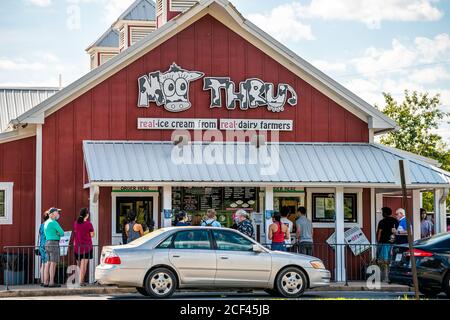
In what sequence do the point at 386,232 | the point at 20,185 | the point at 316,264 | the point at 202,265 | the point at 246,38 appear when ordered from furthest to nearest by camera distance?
1. the point at 246,38
2. the point at 20,185
3. the point at 386,232
4. the point at 316,264
5. the point at 202,265

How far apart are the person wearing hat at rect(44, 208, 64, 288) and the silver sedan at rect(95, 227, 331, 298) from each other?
129 inches

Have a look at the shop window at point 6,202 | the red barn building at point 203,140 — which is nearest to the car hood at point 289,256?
the red barn building at point 203,140

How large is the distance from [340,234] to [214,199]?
3.61m

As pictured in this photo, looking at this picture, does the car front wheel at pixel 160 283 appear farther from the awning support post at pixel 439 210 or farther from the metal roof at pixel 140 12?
the metal roof at pixel 140 12

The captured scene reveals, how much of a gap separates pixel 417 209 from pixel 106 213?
29.6 ft

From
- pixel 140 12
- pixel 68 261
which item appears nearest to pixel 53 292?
pixel 68 261

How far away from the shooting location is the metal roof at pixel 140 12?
3519 cm

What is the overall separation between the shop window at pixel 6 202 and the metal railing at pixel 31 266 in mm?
838

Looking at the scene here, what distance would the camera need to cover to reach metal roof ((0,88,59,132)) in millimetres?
32219

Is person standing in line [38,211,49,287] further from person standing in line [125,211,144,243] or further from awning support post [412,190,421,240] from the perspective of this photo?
awning support post [412,190,421,240]

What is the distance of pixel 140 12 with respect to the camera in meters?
35.8

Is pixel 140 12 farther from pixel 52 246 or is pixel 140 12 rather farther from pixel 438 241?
A: pixel 438 241
